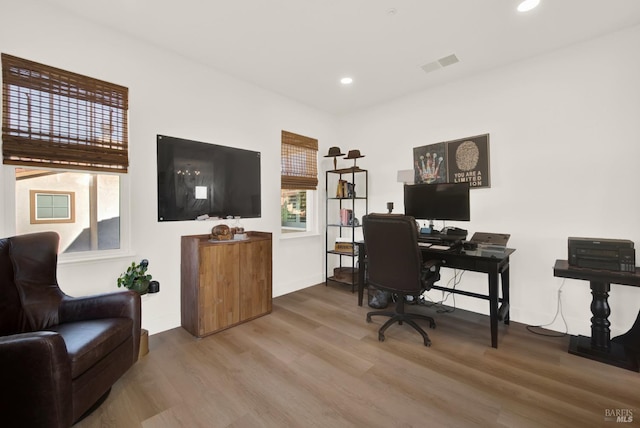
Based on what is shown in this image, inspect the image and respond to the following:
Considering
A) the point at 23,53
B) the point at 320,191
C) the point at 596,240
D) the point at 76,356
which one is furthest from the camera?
the point at 320,191

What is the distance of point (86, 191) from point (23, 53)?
3.49ft

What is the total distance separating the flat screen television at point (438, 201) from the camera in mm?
2906

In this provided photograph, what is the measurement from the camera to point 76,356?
4.68 feet

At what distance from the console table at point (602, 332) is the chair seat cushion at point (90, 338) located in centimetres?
336

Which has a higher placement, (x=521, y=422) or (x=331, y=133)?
(x=331, y=133)

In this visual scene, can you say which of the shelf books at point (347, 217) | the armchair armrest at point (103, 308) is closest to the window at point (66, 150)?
the armchair armrest at point (103, 308)

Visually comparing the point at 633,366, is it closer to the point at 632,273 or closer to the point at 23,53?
the point at 632,273

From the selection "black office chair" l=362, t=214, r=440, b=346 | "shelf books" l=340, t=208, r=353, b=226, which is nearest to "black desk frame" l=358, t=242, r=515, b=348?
"black office chair" l=362, t=214, r=440, b=346

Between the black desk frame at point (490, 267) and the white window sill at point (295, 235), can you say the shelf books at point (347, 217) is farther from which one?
the black desk frame at point (490, 267)

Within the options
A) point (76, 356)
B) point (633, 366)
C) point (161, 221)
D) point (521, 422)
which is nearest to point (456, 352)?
point (521, 422)

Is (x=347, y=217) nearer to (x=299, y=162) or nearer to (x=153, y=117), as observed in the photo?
(x=299, y=162)

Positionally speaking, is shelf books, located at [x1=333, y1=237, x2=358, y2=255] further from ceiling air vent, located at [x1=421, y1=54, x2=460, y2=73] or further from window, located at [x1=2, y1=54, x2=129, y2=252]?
window, located at [x1=2, y1=54, x2=129, y2=252]

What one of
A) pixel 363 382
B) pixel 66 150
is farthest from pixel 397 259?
pixel 66 150

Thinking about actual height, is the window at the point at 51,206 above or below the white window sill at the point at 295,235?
above
